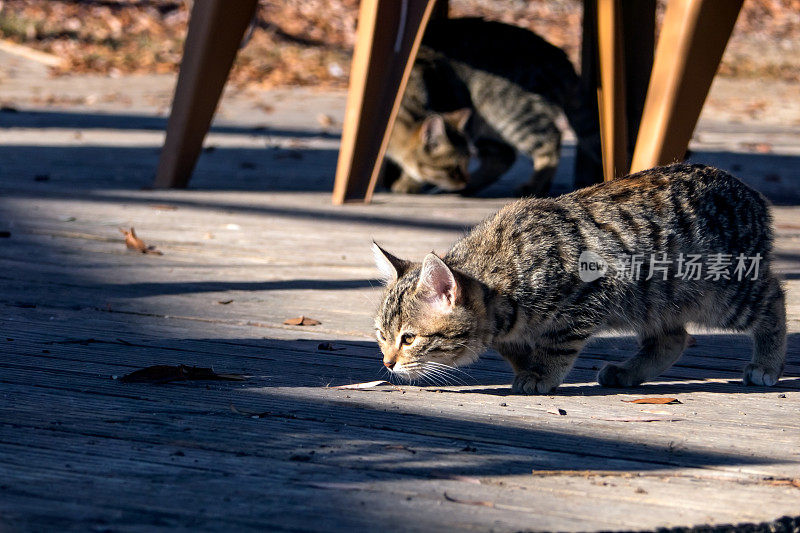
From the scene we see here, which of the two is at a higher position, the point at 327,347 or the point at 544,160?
the point at 327,347

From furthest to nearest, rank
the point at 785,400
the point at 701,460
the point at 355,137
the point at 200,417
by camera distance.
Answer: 1. the point at 355,137
2. the point at 785,400
3. the point at 200,417
4. the point at 701,460

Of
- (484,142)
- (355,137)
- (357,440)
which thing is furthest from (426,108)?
(357,440)

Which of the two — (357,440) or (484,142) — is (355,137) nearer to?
(484,142)

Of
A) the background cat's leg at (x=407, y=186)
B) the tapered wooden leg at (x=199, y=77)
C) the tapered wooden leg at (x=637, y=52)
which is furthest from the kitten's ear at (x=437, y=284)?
the background cat's leg at (x=407, y=186)

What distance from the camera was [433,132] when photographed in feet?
21.5

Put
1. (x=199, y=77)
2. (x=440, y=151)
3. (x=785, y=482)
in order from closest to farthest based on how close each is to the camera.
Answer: (x=785, y=482) < (x=199, y=77) < (x=440, y=151)

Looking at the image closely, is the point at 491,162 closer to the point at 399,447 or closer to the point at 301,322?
the point at 301,322

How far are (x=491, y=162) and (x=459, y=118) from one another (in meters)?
0.40

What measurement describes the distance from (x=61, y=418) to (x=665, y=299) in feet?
5.67

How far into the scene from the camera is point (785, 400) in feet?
9.05

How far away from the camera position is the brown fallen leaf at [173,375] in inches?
104

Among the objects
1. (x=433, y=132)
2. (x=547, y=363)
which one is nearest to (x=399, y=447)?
(x=547, y=363)

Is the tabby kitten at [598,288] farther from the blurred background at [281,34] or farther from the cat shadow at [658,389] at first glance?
the blurred background at [281,34]

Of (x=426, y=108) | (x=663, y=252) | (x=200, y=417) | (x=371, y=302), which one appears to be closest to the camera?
(x=200, y=417)
